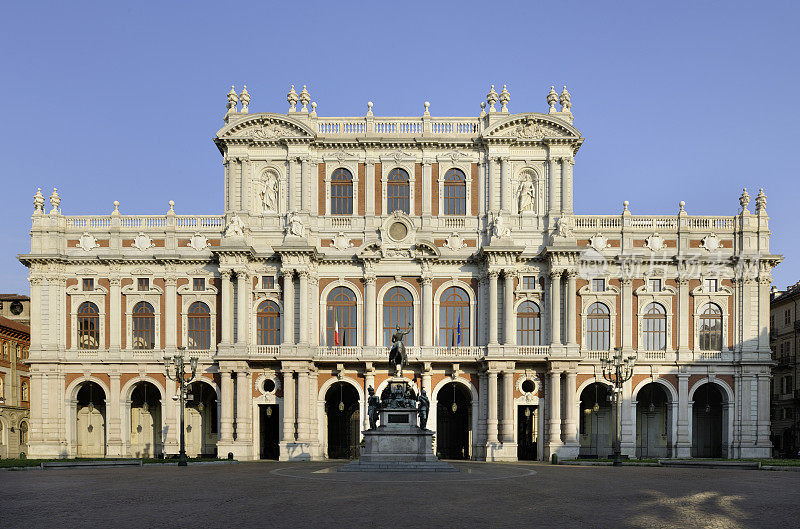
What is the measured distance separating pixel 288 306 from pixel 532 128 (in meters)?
21.8

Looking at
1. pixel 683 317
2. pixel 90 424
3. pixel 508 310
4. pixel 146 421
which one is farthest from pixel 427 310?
Result: pixel 90 424

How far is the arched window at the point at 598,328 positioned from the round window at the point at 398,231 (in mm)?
14429

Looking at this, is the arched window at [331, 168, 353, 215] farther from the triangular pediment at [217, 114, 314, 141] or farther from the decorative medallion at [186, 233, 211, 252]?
the decorative medallion at [186, 233, 211, 252]

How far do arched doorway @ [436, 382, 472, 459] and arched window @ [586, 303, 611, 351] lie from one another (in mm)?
10241

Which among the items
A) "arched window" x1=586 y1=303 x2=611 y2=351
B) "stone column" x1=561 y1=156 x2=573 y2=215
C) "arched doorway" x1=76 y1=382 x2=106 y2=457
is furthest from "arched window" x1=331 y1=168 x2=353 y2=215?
"arched doorway" x1=76 y1=382 x2=106 y2=457

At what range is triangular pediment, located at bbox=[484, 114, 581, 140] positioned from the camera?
59.4 metres

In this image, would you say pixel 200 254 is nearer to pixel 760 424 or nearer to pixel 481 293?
pixel 481 293

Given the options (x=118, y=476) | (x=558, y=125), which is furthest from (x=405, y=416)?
(x=558, y=125)

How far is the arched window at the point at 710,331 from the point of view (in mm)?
59594

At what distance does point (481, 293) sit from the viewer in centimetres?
5944

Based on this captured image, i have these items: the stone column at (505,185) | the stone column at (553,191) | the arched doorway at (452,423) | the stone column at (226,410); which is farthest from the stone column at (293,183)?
the stone column at (553,191)

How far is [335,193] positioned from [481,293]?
13.0 metres

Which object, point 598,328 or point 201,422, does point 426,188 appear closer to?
point 598,328

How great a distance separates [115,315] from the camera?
59469 mm
